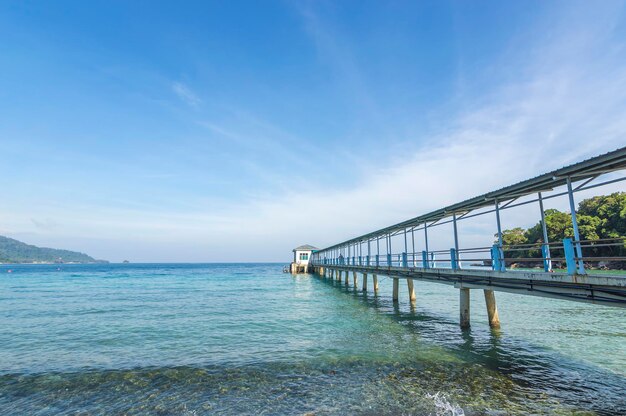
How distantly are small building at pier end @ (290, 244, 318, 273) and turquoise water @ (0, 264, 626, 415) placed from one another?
4620 cm

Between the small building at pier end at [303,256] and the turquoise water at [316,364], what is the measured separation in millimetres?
46204

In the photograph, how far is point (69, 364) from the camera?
10.5m

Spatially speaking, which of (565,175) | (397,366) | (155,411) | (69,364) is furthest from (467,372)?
(69,364)

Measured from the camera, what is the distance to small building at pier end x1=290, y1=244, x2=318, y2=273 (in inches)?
2539

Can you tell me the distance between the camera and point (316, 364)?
9984 millimetres

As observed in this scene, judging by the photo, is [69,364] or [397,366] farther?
[69,364]

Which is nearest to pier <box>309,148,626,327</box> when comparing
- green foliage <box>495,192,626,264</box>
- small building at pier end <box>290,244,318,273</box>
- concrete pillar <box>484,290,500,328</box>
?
concrete pillar <box>484,290,500,328</box>

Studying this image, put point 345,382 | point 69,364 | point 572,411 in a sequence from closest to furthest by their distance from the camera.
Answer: point 572,411 → point 345,382 → point 69,364

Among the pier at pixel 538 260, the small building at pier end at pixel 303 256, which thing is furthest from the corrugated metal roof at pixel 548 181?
the small building at pier end at pixel 303 256

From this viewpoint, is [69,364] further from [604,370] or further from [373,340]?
[604,370]

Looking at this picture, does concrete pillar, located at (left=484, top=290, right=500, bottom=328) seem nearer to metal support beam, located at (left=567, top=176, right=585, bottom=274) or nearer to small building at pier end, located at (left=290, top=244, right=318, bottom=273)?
metal support beam, located at (left=567, top=176, right=585, bottom=274)

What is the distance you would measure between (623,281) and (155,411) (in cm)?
1004

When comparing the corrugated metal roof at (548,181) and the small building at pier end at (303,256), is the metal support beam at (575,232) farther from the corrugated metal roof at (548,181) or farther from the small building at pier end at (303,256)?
the small building at pier end at (303,256)

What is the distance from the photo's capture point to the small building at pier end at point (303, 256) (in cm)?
6450
